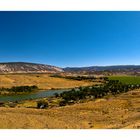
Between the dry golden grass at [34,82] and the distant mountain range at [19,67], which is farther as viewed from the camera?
the distant mountain range at [19,67]

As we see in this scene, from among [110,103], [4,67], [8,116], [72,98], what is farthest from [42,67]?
[8,116]

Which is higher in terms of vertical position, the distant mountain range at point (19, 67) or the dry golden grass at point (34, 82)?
the distant mountain range at point (19, 67)

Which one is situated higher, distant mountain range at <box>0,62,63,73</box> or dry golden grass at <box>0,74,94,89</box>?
distant mountain range at <box>0,62,63,73</box>

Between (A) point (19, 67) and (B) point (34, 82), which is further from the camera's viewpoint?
(A) point (19, 67)

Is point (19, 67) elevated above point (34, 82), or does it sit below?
above

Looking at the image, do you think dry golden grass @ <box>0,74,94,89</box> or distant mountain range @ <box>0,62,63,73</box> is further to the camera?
distant mountain range @ <box>0,62,63,73</box>
